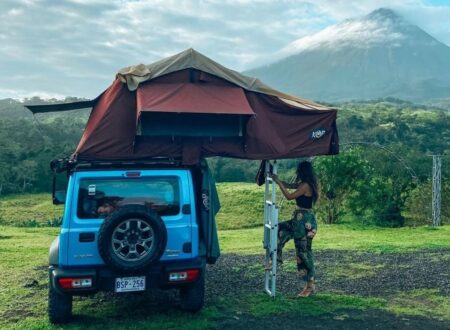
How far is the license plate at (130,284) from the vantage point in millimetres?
6621

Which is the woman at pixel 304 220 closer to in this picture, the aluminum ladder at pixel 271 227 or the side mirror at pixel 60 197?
the aluminum ladder at pixel 271 227

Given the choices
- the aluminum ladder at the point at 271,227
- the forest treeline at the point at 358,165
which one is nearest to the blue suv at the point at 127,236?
the aluminum ladder at the point at 271,227

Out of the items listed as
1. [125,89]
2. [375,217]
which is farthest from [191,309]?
[375,217]

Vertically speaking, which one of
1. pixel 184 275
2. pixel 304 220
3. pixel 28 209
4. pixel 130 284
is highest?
pixel 304 220

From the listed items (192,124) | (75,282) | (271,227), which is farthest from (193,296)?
(192,124)

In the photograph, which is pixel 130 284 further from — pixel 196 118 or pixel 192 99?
pixel 192 99

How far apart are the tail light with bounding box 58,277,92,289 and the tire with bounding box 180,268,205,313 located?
1.31m

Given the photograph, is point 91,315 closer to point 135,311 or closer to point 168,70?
point 135,311

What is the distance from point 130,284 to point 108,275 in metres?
0.29

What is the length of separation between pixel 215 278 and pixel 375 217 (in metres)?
28.6

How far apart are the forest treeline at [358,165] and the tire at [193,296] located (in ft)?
16.3

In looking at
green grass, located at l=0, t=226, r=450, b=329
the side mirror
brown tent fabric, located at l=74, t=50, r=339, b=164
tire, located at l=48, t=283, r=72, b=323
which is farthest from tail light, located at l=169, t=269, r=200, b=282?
the side mirror

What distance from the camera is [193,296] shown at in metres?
7.21

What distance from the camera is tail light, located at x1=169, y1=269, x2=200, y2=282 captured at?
6750 mm
